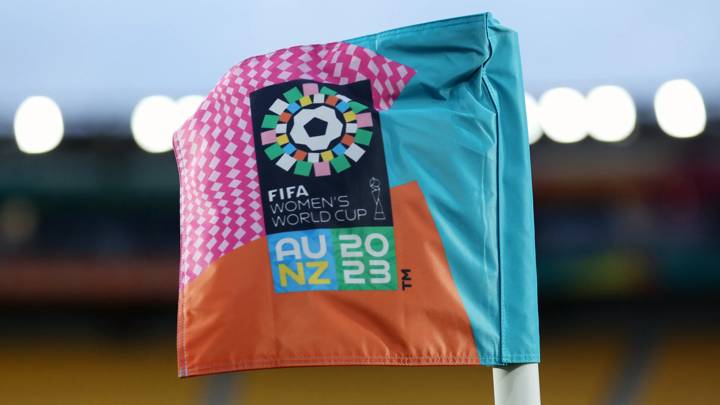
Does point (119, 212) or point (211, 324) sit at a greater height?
point (119, 212)

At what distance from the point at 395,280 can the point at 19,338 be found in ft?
26.5

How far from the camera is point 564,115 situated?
8.60m

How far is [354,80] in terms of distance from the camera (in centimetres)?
102

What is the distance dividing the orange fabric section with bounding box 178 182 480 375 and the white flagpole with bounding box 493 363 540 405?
0.05 metres

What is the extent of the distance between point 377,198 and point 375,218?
22 mm

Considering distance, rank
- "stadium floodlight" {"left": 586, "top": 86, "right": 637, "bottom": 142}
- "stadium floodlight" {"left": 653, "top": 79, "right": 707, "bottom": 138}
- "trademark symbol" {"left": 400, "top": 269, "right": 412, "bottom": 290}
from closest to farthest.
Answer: "trademark symbol" {"left": 400, "top": 269, "right": 412, "bottom": 290} < "stadium floodlight" {"left": 586, "top": 86, "right": 637, "bottom": 142} < "stadium floodlight" {"left": 653, "top": 79, "right": 707, "bottom": 138}

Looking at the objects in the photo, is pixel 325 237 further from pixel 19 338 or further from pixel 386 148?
pixel 19 338

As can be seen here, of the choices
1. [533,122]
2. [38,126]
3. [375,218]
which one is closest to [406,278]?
[375,218]

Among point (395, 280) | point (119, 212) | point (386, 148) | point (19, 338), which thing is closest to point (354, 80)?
point (386, 148)

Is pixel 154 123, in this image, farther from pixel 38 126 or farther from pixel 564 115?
pixel 564 115

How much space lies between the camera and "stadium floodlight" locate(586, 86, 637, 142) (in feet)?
27.3

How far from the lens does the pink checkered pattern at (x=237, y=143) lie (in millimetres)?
1011

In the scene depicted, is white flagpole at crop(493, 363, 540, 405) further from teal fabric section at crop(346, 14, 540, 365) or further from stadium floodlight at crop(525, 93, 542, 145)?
stadium floodlight at crop(525, 93, 542, 145)

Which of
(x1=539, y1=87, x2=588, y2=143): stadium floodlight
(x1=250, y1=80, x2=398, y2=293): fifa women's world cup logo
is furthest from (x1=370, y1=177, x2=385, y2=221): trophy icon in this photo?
(x1=539, y1=87, x2=588, y2=143): stadium floodlight
